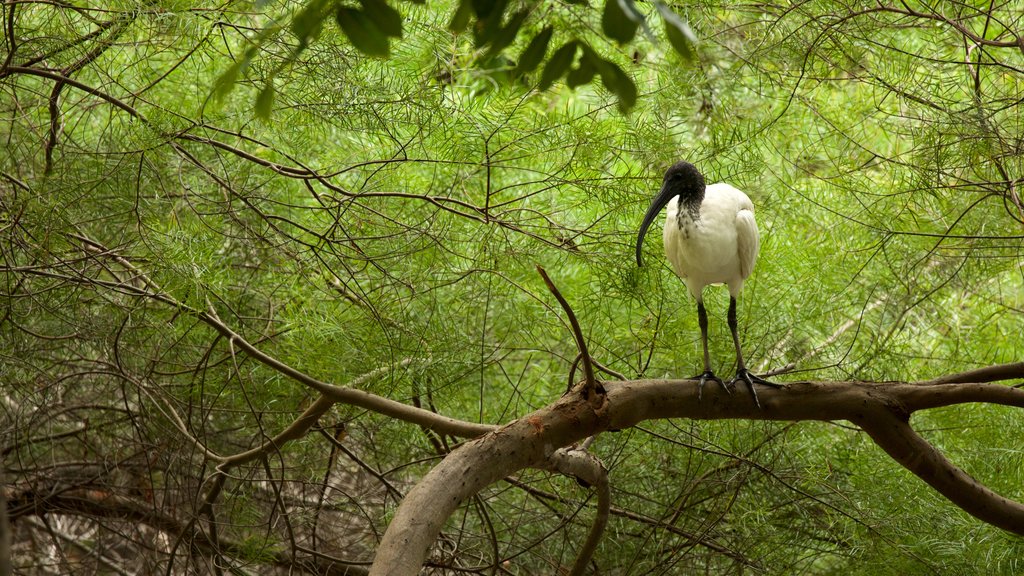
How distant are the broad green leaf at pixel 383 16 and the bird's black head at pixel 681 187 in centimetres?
140

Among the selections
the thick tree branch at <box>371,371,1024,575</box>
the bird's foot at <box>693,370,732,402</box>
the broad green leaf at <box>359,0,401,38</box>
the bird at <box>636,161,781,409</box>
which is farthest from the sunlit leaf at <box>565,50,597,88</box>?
the bird at <box>636,161,781,409</box>

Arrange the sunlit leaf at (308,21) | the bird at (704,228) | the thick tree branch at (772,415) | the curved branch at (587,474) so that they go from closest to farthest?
the sunlit leaf at (308,21)
the thick tree branch at (772,415)
the curved branch at (587,474)
the bird at (704,228)

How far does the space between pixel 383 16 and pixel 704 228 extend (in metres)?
1.46

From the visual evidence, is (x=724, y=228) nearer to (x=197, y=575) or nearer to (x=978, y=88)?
(x=978, y=88)

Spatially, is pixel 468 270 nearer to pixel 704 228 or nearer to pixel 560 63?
pixel 704 228

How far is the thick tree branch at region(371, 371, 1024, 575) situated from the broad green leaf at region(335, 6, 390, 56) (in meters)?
0.87

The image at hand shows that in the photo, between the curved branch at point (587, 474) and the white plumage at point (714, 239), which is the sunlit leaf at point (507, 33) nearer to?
the curved branch at point (587, 474)

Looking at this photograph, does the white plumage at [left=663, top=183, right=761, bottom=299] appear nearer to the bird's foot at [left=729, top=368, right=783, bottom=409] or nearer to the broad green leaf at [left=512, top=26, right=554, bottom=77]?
the bird's foot at [left=729, top=368, right=783, bottom=409]

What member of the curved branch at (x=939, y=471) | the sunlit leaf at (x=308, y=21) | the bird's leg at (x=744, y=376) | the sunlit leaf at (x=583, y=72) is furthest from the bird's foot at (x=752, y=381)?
the sunlit leaf at (x=308, y=21)

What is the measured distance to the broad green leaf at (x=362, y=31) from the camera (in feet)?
2.25

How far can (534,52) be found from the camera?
717mm

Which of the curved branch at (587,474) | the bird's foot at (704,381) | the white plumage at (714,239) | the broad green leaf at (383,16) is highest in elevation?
the white plumage at (714,239)

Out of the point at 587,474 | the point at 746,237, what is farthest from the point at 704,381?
the point at 746,237

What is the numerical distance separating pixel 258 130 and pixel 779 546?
1.69 m
